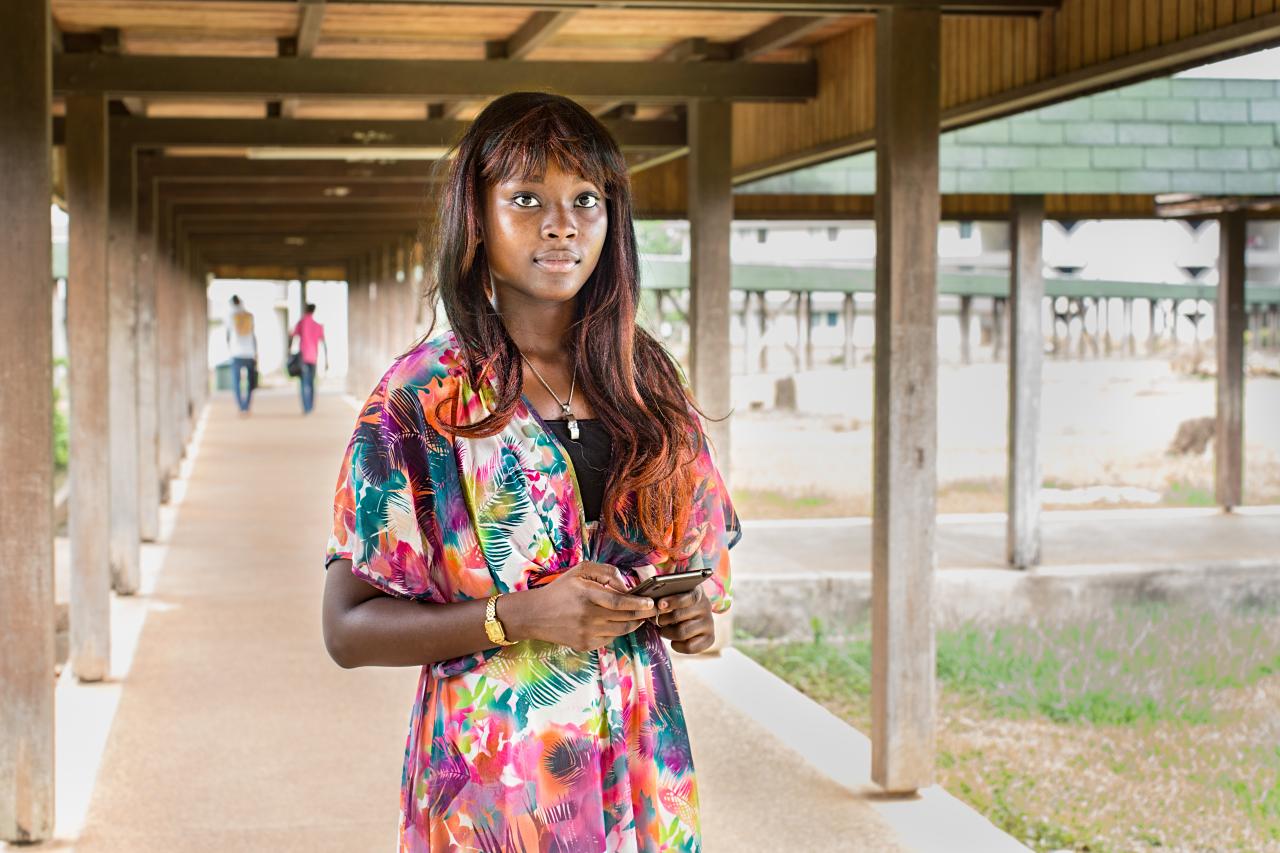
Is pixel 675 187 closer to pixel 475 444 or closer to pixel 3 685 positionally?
pixel 3 685

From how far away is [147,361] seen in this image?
34.3 ft

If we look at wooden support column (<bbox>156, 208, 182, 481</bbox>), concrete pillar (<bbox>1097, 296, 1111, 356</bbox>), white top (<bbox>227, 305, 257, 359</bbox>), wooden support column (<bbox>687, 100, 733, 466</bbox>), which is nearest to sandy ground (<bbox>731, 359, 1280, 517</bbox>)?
concrete pillar (<bbox>1097, 296, 1111, 356</bbox>)

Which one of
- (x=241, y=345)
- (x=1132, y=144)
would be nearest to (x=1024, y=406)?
(x=1132, y=144)

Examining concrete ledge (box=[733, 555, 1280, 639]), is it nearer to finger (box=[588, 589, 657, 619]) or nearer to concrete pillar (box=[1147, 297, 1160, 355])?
finger (box=[588, 589, 657, 619])

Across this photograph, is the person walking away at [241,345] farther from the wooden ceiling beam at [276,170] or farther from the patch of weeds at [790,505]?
the wooden ceiling beam at [276,170]

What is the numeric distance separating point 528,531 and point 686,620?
0.22 meters

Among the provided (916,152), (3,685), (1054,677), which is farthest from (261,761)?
(1054,677)

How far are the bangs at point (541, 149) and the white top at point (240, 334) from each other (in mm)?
22129

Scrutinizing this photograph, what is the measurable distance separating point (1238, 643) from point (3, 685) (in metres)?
7.24


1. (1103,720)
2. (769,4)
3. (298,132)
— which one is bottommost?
(1103,720)

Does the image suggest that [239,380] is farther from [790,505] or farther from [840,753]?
[840,753]

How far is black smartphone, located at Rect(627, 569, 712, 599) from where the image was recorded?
5.85 ft

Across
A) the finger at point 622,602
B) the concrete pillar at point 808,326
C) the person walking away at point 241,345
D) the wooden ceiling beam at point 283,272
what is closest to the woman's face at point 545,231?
the finger at point 622,602

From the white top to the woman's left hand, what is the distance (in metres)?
22.2
